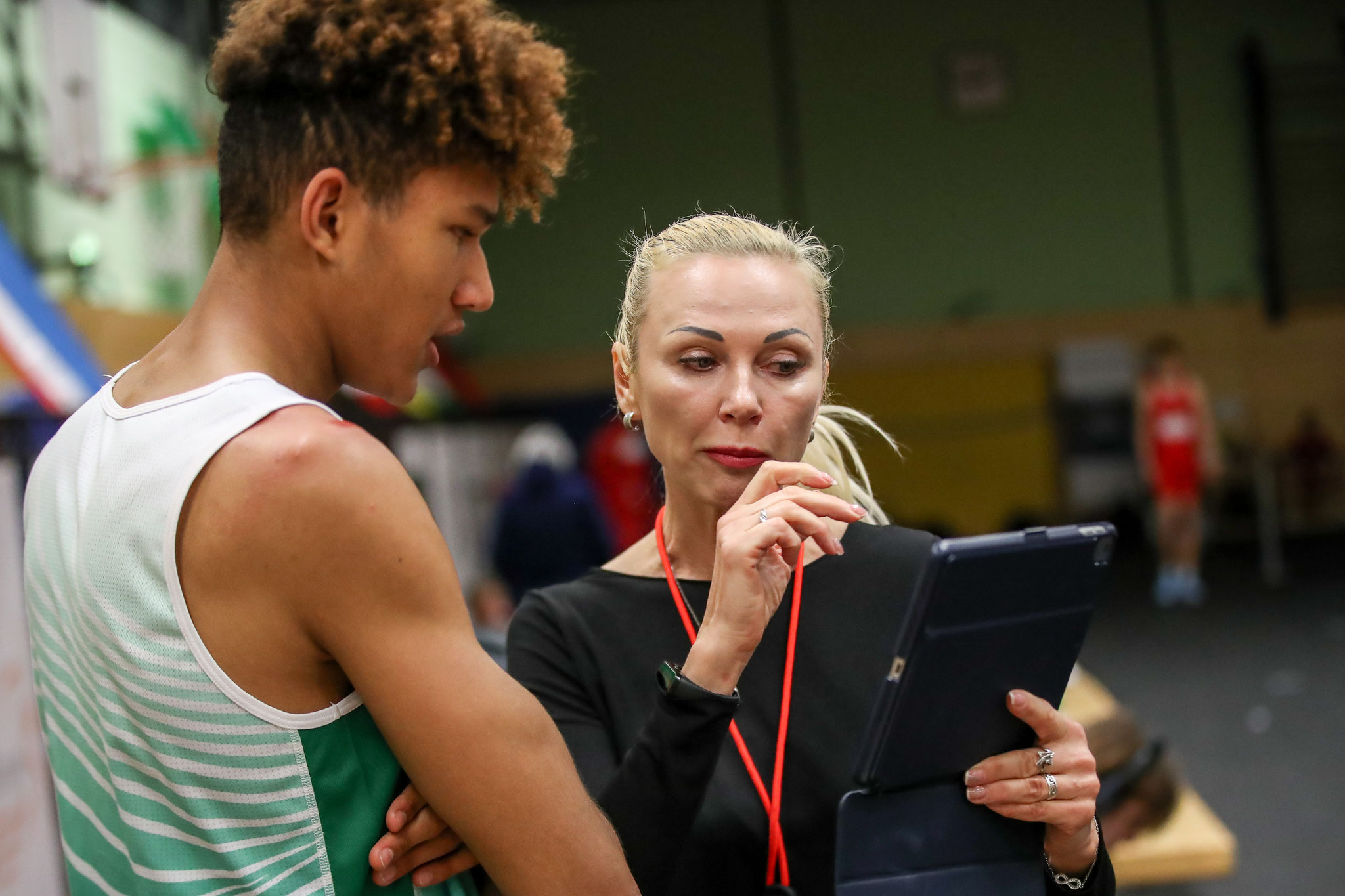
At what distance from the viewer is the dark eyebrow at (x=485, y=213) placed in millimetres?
1076

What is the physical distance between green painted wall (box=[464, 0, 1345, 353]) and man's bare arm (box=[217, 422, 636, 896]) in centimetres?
1242

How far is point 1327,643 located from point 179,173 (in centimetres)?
696

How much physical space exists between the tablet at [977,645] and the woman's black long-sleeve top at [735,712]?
0.17m

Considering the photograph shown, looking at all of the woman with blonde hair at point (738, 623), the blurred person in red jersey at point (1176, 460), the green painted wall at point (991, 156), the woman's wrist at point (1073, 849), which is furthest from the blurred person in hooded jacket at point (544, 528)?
the green painted wall at point (991, 156)

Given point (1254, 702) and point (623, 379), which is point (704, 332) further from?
point (1254, 702)

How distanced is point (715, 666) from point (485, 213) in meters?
0.50

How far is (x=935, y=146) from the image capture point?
13391 millimetres

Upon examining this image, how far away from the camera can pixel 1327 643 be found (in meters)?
6.97

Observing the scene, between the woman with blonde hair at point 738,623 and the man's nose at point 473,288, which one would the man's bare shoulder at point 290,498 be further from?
the woman with blonde hair at point 738,623

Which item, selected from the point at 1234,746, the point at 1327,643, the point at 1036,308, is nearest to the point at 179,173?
the point at 1234,746

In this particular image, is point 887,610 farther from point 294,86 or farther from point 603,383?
point 603,383

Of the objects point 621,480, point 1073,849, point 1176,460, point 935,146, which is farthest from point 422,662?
point 935,146

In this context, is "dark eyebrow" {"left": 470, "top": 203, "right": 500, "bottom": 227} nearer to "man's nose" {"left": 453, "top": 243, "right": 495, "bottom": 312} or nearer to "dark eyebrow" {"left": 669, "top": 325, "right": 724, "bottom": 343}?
"man's nose" {"left": 453, "top": 243, "right": 495, "bottom": 312}

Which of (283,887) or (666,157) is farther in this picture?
(666,157)
